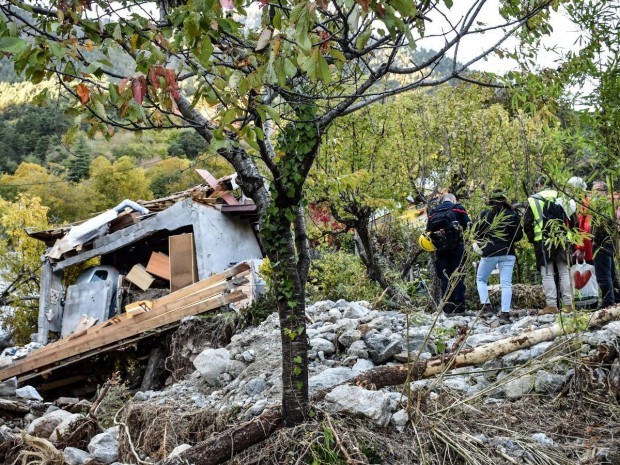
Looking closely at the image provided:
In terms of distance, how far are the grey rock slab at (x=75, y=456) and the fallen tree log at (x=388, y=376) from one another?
57.8 inches

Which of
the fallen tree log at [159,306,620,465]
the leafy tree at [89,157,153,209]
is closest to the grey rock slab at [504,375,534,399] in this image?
the fallen tree log at [159,306,620,465]

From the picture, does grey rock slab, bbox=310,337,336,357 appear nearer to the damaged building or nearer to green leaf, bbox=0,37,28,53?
green leaf, bbox=0,37,28,53

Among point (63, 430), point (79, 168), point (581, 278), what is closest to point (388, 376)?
point (63, 430)

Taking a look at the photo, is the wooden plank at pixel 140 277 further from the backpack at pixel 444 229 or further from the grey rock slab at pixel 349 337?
the grey rock slab at pixel 349 337

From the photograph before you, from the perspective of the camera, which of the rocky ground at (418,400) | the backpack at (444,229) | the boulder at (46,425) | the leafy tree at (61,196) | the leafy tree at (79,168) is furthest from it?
the leafy tree at (79,168)

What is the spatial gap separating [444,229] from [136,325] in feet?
20.2

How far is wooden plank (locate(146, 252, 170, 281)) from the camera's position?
17.7m

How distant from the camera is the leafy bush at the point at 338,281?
12.9 m

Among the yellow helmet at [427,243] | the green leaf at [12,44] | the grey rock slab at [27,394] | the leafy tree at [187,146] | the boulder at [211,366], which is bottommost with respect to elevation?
the grey rock slab at [27,394]

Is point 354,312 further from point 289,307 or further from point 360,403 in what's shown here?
point 289,307

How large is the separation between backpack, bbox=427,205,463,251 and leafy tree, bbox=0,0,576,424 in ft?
14.9

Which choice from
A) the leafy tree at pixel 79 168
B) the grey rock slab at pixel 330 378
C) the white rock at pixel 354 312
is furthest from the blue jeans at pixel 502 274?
the leafy tree at pixel 79 168

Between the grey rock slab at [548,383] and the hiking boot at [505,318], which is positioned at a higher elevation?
the grey rock slab at [548,383]

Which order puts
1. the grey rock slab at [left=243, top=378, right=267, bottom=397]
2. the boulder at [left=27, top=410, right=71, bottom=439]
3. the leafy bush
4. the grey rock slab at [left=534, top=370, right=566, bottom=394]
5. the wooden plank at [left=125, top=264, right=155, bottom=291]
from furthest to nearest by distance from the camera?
1. the wooden plank at [left=125, top=264, right=155, bottom=291]
2. the leafy bush
3. the boulder at [left=27, top=410, right=71, bottom=439]
4. the grey rock slab at [left=243, top=378, right=267, bottom=397]
5. the grey rock slab at [left=534, top=370, right=566, bottom=394]
